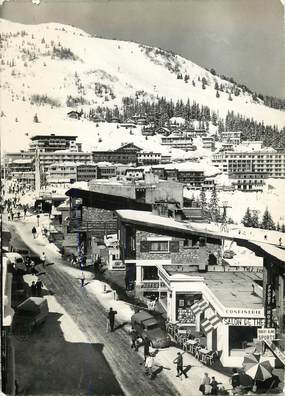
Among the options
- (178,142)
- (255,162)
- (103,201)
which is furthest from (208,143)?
(103,201)

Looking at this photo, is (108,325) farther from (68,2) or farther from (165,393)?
(68,2)

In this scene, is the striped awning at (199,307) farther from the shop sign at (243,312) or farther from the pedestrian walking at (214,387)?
the pedestrian walking at (214,387)

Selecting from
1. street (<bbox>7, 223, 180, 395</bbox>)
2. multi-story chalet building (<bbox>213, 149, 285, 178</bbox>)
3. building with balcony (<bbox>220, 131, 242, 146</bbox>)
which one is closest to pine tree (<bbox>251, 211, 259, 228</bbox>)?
multi-story chalet building (<bbox>213, 149, 285, 178</bbox>)

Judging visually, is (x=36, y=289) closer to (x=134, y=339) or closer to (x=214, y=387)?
(x=134, y=339)

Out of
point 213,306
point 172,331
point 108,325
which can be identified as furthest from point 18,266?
point 213,306

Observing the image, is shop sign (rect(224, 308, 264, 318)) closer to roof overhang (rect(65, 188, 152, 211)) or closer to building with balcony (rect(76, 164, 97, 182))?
roof overhang (rect(65, 188, 152, 211))

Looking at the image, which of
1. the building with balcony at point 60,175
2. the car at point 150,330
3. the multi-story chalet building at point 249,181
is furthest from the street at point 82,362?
the multi-story chalet building at point 249,181
